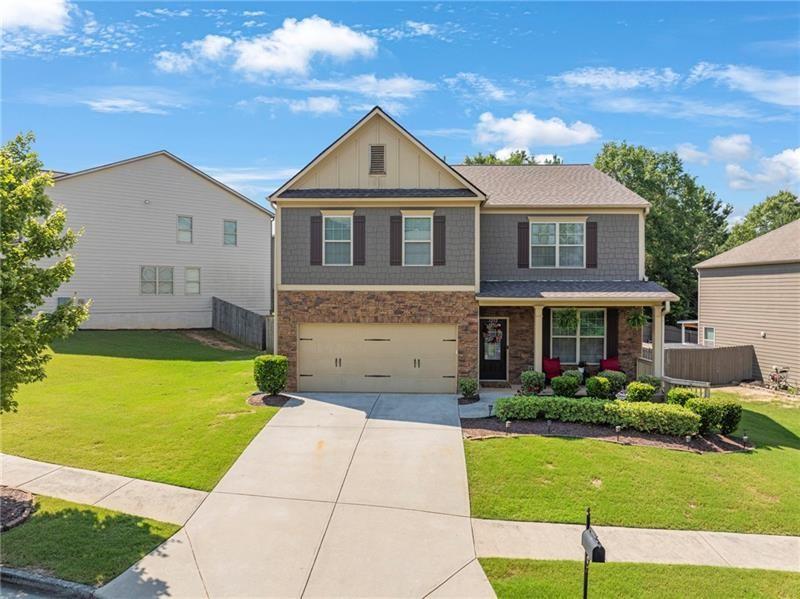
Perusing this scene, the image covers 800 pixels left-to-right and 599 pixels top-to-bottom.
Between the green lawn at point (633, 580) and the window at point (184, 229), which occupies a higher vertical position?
the window at point (184, 229)

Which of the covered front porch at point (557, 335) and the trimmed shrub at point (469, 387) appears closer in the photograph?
the trimmed shrub at point (469, 387)

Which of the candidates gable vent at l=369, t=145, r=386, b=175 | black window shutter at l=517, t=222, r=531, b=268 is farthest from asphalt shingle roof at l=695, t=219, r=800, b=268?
gable vent at l=369, t=145, r=386, b=175

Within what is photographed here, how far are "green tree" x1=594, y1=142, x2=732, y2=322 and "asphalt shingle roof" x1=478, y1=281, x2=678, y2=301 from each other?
20428mm

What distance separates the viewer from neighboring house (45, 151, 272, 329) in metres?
23.5

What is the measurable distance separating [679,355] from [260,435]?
16224mm

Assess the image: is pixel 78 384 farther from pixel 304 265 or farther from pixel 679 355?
pixel 679 355

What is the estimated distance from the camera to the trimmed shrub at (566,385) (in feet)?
42.6

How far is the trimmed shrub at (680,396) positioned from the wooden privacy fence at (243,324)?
53.8ft

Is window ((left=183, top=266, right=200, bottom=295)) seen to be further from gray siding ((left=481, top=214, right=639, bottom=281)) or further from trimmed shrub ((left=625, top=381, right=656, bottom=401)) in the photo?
trimmed shrub ((left=625, top=381, right=656, bottom=401))

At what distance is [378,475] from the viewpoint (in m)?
8.94

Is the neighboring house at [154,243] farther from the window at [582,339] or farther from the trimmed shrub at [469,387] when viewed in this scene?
the window at [582,339]

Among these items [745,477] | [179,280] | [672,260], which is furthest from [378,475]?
[672,260]

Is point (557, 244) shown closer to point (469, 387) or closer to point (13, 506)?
point (469, 387)

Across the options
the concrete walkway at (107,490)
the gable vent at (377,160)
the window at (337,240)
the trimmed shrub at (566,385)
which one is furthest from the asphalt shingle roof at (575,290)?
the concrete walkway at (107,490)
